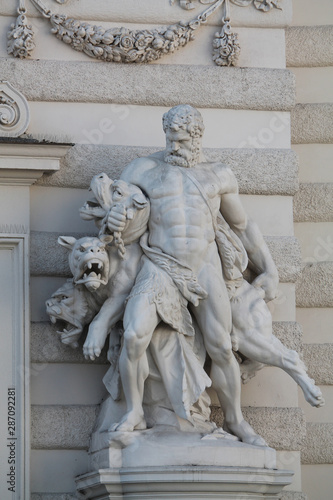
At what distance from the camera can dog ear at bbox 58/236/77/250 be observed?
9.12 meters

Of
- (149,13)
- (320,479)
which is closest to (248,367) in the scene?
(320,479)

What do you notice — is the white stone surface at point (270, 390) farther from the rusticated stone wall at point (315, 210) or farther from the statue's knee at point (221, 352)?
the statue's knee at point (221, 352)

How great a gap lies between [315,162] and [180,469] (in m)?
2.68

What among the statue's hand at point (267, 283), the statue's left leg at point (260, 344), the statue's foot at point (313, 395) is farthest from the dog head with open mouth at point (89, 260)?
the statue's foot at point (313, 395)

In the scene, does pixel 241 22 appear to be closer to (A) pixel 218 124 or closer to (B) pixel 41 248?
(A) pixel 218 124

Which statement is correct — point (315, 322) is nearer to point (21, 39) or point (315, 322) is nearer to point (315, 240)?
point (315, 240)

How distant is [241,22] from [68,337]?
2.46 metres

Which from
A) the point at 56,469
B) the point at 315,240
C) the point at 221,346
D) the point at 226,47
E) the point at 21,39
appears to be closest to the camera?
the point at 221,346

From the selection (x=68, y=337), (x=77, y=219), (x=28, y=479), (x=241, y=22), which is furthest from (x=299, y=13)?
(x=28, y=479)

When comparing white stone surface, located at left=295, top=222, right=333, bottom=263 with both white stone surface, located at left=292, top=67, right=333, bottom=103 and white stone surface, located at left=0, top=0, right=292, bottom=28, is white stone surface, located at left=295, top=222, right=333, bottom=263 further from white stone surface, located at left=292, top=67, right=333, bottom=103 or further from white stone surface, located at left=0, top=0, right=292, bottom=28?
white stone surface, located at left=0, top=0, right=292, bottom=28

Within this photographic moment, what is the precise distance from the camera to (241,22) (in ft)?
33.2

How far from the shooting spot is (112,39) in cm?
983

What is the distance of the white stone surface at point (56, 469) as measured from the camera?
928 cm

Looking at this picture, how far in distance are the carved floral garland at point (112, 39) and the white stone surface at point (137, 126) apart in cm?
34
